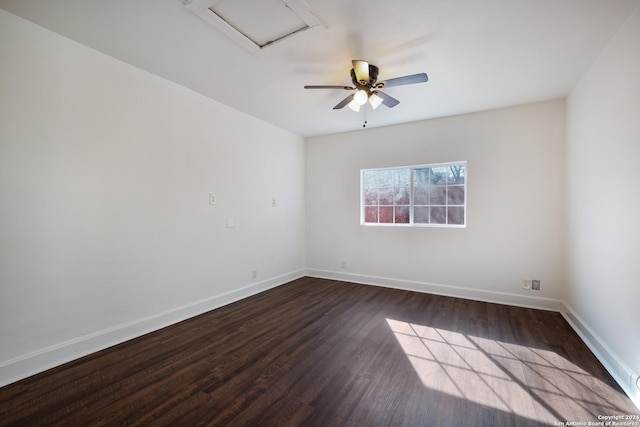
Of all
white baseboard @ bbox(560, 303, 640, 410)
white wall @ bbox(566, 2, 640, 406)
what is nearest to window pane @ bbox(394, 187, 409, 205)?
white wall @ bbox(566, 2, 640, 406)

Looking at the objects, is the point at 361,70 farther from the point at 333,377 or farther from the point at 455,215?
the point at 455,215

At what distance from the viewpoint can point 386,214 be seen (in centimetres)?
456

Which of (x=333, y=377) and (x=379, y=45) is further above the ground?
(x=379, y=45)

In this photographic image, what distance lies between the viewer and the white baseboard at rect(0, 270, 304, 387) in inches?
78.2

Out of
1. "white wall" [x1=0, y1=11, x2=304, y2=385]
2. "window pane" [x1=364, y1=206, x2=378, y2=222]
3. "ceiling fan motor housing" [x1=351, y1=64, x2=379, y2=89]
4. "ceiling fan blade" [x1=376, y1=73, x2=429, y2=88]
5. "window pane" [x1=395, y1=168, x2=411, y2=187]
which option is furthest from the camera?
"window pane" [x1=364, y1=206, x2=378, y2=222]

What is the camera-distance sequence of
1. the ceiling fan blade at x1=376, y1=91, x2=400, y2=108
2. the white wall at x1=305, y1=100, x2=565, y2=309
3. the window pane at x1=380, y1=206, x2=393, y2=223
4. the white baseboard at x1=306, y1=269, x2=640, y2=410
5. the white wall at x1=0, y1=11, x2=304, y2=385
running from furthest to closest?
the window pane at x1=380, y1=206, x2=393, y2=223 → the white wall at x1=305, y1=100, x2=565, y2=309 → the ceiling fan blade at x1=376, y1=91, x2=400, y2=108 → the white wall at x1=0, y1=11, x2=304, y2=385 → the white baseboard at x1=306, y1=269, x2=640, y2=410

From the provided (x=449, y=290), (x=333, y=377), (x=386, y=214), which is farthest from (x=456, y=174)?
(x=333, y=377)

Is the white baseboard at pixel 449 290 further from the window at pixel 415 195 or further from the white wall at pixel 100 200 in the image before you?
the white wall at pixel 100 200

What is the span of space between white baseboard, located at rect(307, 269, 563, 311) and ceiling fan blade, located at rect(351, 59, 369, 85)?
9.98 feet

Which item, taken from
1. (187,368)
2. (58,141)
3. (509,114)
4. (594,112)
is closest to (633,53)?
(594,112)

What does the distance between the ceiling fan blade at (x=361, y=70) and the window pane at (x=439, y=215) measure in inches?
94.4

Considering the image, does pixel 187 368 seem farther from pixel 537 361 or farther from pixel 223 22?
pixel 537 361

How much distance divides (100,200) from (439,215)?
4.15 metres

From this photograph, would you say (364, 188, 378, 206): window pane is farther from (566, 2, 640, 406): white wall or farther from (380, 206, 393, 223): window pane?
(566, 2, 640, 406): white wall
